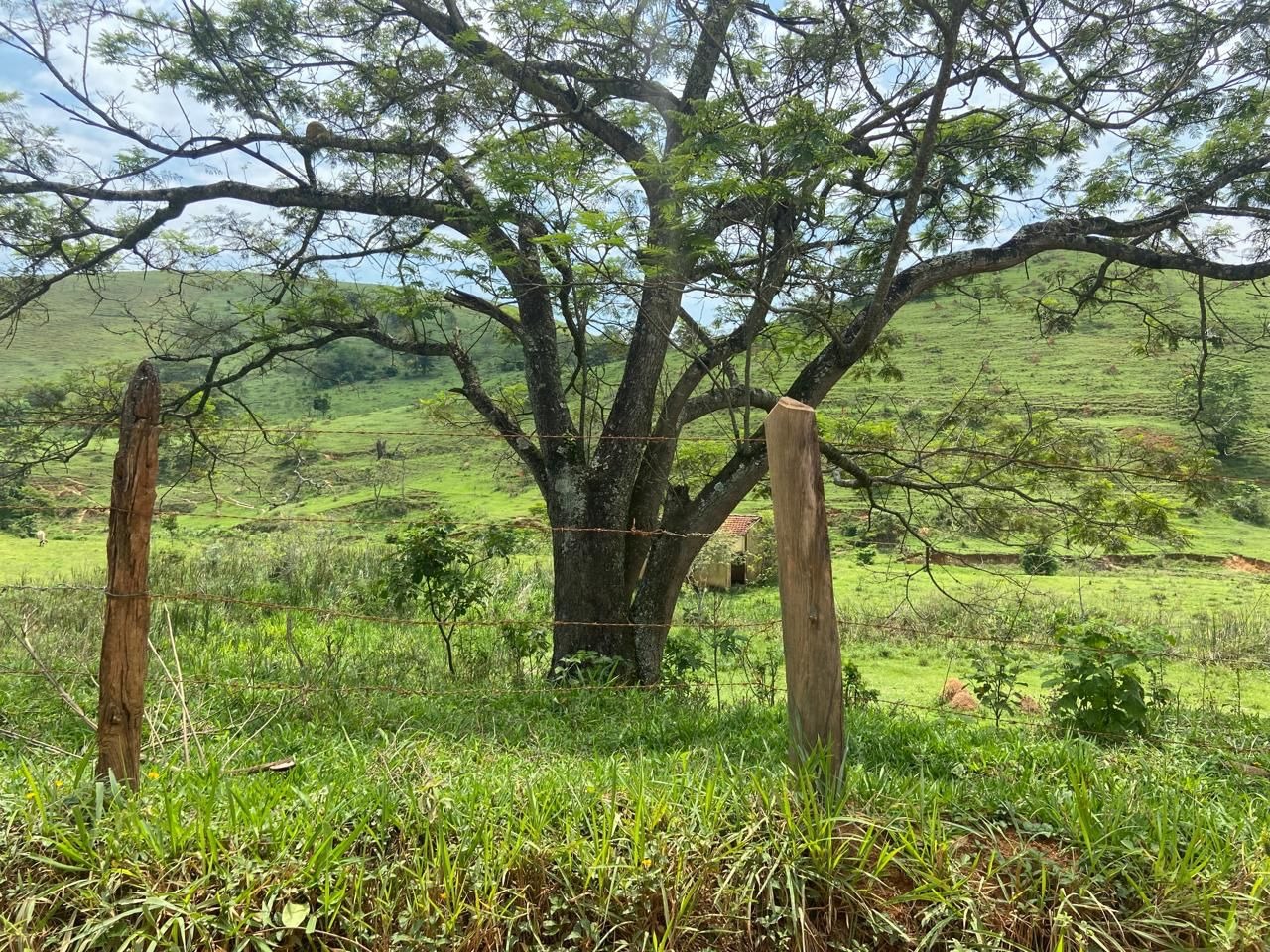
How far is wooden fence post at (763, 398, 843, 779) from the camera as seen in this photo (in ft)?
8.20

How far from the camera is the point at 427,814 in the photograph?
253 centimetres

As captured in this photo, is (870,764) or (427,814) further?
(870,764)

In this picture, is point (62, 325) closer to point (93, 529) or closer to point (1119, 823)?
point (93, 529)

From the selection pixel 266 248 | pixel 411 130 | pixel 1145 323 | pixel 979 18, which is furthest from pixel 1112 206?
pixel 266 248

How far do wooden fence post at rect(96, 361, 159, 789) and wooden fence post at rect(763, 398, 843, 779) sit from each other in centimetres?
214

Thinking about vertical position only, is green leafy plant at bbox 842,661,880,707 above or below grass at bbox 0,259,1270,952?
below

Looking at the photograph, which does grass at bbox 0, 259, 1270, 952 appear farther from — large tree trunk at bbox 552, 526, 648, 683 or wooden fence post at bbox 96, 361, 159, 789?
large tree trunk at bbox 552, 526, 648, 683

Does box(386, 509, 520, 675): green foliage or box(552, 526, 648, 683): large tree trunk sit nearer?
box(552, 526, 648, 683): large tree trunk

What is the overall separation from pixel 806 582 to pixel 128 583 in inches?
90.9

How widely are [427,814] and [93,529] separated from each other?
23.3 metres

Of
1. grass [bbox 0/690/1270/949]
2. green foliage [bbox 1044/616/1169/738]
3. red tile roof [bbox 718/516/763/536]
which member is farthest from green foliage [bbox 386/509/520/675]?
red tile roof [bbox 718/516/763/536]

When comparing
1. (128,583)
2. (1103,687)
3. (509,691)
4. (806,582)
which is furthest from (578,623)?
(1103,687)

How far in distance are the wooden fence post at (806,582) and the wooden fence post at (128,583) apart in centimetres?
214

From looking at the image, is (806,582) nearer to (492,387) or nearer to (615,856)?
(615,856)
